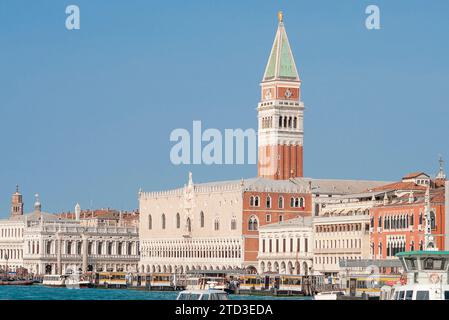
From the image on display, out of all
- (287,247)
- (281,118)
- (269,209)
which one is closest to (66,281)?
(269,209)

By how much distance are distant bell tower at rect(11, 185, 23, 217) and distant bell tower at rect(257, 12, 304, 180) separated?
3817 cm

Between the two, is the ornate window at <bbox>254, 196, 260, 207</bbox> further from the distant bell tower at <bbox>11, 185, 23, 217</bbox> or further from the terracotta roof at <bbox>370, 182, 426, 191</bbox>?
the distant bell tower at <bbox>11, 185, 23, 217</bbox>

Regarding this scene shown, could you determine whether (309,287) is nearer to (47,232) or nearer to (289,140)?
(289,140)

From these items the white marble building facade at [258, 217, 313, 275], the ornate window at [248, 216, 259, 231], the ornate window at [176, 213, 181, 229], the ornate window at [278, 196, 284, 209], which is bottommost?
the white marble building facade at [258, 217, 313, 275]

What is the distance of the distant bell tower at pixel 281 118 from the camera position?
107188 mm

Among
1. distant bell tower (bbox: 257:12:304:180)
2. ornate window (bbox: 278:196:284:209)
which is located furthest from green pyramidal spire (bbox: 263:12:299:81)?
ornate window (bbox: 278:196:284:209)

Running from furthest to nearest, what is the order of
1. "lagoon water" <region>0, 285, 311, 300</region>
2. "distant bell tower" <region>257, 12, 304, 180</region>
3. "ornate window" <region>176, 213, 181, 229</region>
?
"ornate window" <region>176, 213, 181, 229</region>
"distant bell tower" <region>257, 12, 304, 180</region>
"lagoon water" <region>0, 285, 311, 300</region>

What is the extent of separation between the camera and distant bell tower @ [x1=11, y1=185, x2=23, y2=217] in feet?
457

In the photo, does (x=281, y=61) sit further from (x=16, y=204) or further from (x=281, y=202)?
(x=16, y=204)

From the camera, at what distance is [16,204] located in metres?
141

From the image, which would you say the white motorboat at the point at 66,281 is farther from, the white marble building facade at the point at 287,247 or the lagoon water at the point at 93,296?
the white marble building facade at the point at 287,247

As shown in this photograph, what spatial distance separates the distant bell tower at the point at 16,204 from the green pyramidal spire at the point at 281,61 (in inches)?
1596
